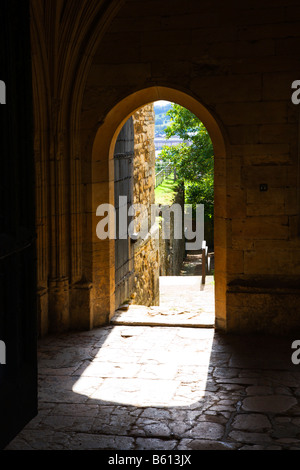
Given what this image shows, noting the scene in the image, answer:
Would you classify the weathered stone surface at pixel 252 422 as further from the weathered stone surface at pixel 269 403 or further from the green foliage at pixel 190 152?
the green foliage at pixel 190 152

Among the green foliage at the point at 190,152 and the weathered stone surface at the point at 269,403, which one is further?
the green foliage at the point at 190,152

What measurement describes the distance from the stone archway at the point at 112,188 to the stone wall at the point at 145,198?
73.9 inches

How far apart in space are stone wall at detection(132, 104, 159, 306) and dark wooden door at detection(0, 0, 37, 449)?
6594 millimetres

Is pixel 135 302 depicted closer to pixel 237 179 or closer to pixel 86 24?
pixel 237 179

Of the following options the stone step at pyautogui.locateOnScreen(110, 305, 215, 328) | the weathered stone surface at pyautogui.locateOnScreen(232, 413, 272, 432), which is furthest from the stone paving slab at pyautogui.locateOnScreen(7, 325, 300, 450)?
the stone step at pyautogui.locateOnScreen(110, 305, 215, 328)

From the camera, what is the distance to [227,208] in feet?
23.6

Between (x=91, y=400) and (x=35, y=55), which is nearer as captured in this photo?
(x=91, y=400)

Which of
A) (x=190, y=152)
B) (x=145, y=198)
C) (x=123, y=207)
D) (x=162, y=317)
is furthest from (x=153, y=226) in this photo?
(x=190, y=152)

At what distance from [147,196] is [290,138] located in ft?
15.2

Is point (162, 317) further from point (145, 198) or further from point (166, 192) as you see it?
point (166, 192)

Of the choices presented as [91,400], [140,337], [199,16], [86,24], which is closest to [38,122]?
[86,24]

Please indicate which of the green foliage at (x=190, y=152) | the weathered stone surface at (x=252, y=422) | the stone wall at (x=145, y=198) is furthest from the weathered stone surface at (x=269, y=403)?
the green foliage at (x=190, y=152)

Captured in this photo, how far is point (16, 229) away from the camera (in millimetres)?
2811

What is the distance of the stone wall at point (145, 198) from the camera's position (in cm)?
1016
